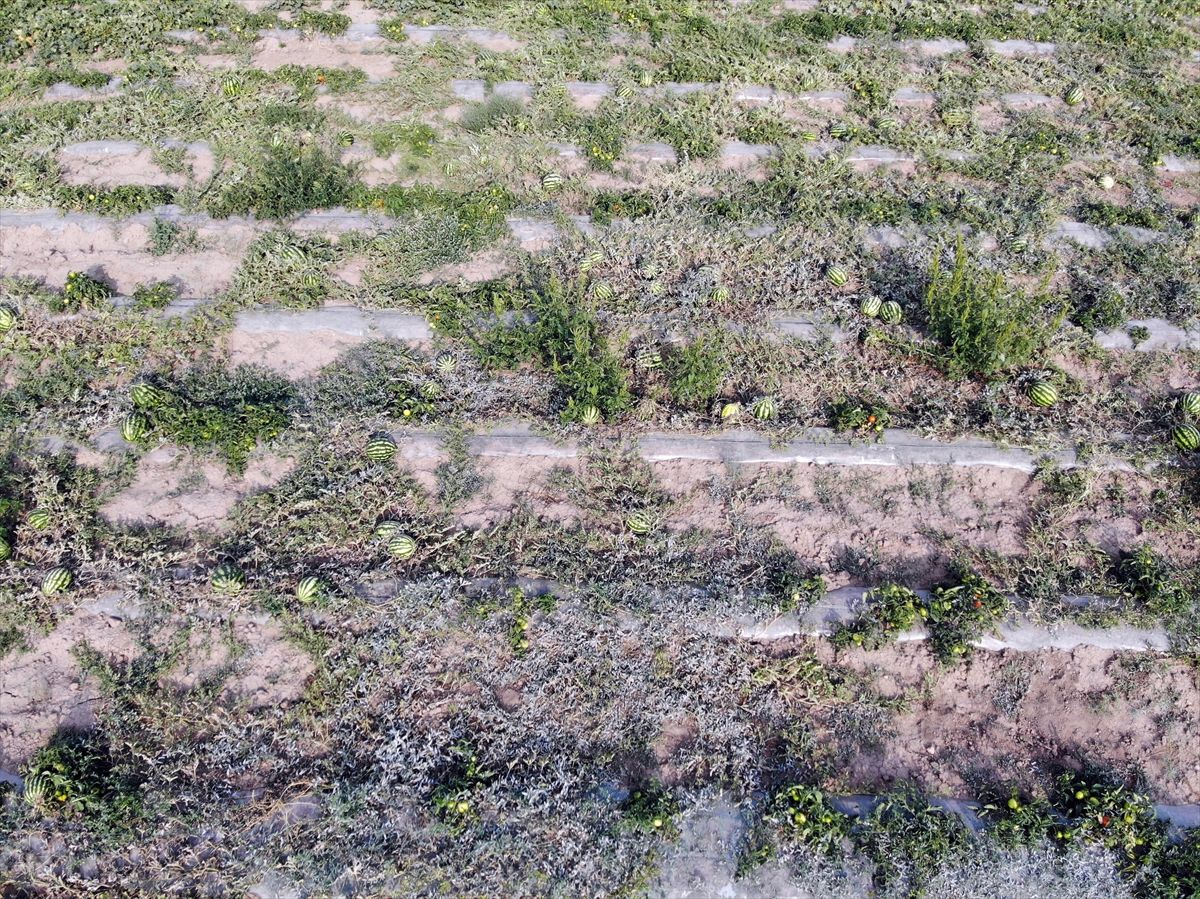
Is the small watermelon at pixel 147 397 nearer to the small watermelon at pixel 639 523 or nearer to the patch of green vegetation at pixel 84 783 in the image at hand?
the patch of green vegetation at pixel 84 783

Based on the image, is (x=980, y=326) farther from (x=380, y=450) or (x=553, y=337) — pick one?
(x=380, y=450)

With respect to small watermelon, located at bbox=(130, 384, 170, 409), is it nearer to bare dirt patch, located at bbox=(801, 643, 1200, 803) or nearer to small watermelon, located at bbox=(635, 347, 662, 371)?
small watermelon, located at bbox=(635, 347, 662, 371)

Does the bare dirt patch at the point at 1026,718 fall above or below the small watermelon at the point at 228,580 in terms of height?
below

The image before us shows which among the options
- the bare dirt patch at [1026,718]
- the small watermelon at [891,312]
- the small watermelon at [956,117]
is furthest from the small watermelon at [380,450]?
the small watermelon at [956,117]

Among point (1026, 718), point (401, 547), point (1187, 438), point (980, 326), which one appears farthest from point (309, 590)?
point (1187, 438)

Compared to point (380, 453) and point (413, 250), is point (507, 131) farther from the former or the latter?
point (380, 453)
